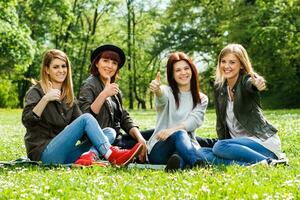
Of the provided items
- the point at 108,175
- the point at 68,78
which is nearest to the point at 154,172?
the point at 108,175

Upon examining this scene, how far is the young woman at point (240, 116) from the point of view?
7.41 meters

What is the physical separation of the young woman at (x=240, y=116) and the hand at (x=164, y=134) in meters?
0.73

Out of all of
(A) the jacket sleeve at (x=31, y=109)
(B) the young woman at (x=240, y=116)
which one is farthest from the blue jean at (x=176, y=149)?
→ (A) the jacket sleeve at (x=31, y=109)

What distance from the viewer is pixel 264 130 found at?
764cm

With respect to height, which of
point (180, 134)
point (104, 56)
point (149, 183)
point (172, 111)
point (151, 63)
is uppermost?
point (151, 63)

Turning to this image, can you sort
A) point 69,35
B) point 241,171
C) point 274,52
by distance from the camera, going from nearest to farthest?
point 241,171 → point 274,52 → point 69,35

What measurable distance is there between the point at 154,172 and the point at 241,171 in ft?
3.86

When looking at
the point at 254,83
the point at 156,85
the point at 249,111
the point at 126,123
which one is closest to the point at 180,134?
the point at 156,85

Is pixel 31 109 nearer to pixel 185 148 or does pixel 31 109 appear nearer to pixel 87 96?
pixel 87 96

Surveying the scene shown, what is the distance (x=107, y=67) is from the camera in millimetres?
8586

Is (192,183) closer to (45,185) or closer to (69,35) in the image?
(45,185)

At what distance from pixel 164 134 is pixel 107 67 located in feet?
5.83

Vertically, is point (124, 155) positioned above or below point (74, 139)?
below

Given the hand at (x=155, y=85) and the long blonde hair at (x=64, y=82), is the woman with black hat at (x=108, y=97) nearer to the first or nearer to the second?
the long blonde hair at (x=64, y=82)
